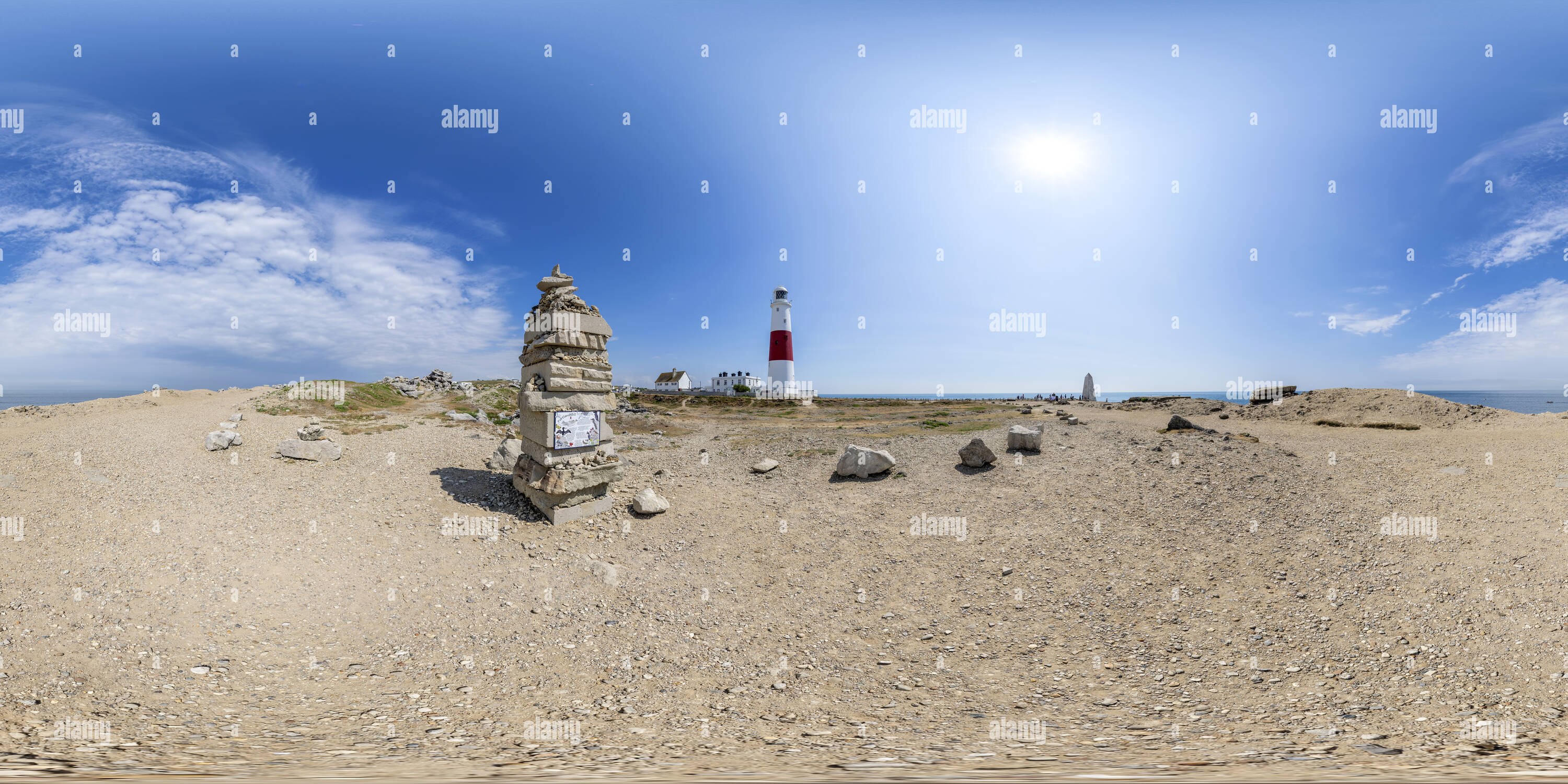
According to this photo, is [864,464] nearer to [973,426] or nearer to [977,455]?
[977,455]

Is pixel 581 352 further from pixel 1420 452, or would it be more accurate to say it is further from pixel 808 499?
pixel 1420 452

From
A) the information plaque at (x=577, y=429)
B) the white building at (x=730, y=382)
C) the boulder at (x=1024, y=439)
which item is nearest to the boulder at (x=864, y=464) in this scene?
the boulder at (x=1024, y=439)

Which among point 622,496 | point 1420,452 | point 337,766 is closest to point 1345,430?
point 1420,452

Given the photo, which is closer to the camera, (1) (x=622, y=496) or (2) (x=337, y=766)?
(2) (x=337, y=766)

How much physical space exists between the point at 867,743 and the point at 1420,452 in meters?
17.3

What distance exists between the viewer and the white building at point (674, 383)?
3334 inches

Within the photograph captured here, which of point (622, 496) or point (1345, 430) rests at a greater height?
point (1345, 430)

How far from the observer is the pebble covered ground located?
4391 mm

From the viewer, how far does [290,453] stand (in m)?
11.9

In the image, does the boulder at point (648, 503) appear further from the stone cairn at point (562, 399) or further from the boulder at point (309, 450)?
the boulder at point (309, 450)

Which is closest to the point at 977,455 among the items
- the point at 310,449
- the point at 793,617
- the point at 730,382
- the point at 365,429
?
the point at 793,617

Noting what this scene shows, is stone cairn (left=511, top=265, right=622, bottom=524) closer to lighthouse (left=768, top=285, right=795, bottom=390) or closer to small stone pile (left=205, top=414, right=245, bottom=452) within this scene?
small stone pile (left=205, top=414, right=245, bottom=452)

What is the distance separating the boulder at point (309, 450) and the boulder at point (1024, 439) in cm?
1857

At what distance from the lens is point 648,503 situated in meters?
11.1
